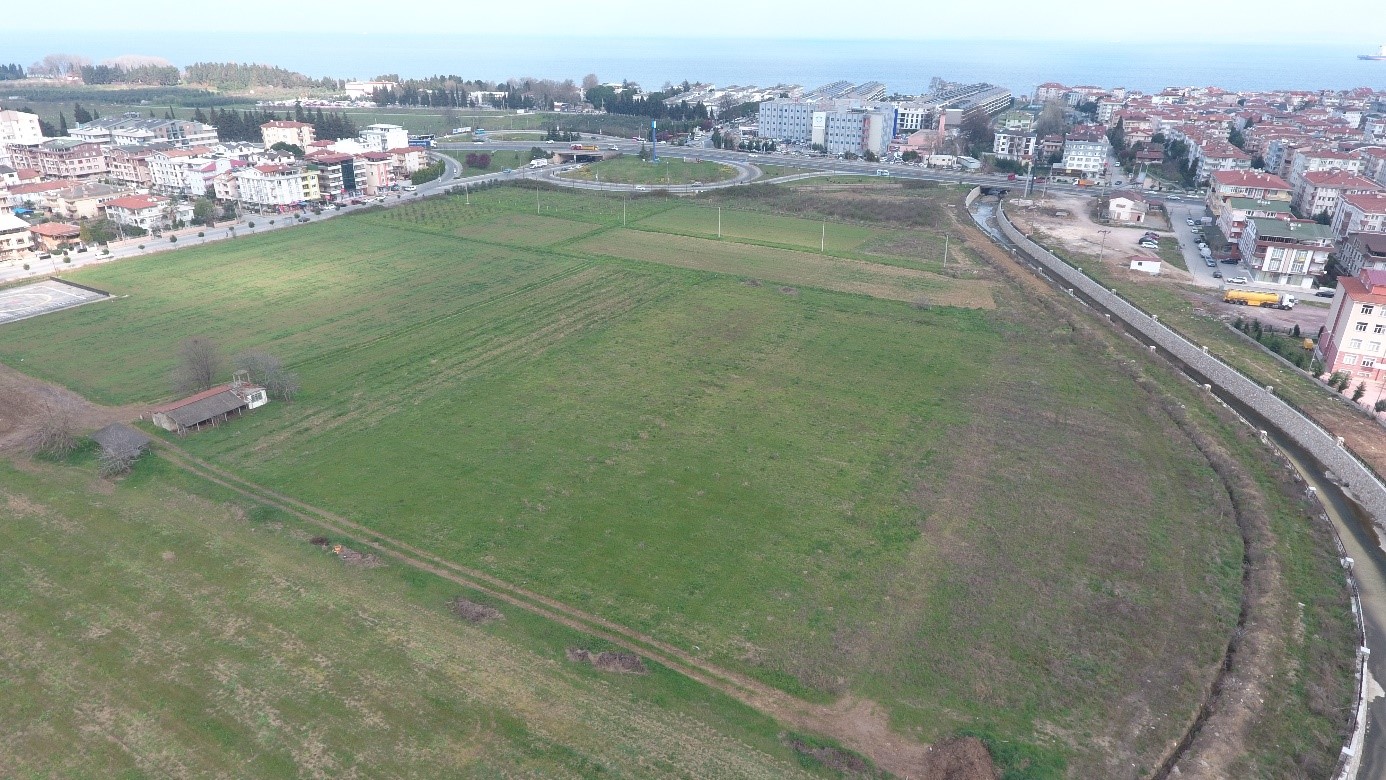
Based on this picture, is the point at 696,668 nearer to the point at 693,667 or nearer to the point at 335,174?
the point at 693,667

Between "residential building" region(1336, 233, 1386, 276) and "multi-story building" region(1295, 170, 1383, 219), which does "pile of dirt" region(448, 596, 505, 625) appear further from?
"multi-story building" region(1295, 170, 1383, 219)

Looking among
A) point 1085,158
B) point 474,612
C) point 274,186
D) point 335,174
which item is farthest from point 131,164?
point 1085,158

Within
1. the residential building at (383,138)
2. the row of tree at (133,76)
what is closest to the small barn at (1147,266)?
the residential building at (383,138)

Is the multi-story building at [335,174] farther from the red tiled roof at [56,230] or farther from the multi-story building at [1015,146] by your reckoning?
the multi-story building at [1015,146]

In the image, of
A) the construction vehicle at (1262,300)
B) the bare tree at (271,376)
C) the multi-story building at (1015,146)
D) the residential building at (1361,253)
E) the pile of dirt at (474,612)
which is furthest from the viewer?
the multi-story building at (1015,146)

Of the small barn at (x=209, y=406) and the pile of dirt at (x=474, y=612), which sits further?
the small barn at (x=209, y=406)

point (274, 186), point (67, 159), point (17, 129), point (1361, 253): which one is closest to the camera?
point (1361, 253)

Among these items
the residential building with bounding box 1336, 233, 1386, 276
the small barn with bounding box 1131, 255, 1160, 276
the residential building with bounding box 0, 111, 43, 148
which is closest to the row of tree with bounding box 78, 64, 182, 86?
the residential building with bounding box 0, 111, 43, 148
